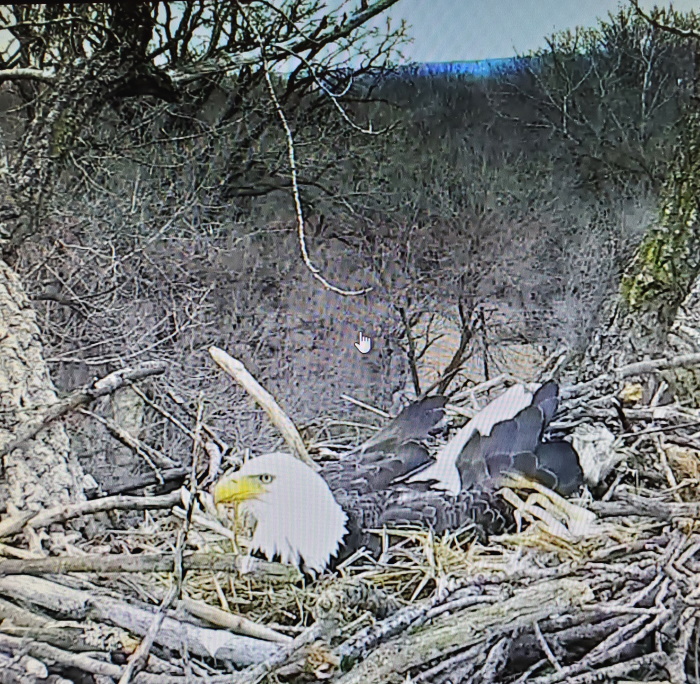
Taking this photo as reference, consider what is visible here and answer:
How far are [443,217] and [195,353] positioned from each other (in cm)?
33

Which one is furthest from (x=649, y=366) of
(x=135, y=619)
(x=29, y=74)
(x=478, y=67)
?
(x=29, y=74)

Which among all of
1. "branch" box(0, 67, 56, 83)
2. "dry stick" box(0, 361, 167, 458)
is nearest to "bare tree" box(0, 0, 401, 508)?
"branch" box(0, 67, 56, 83)

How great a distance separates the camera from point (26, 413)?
805 mm

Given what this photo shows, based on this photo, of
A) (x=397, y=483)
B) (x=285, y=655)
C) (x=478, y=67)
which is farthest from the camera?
(x=478, y=67)

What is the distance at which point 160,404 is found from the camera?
805mm

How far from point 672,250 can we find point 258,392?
54cm

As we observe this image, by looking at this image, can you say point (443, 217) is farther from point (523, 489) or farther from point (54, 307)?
point (54, 307)

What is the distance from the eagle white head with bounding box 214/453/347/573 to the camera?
0.75 m

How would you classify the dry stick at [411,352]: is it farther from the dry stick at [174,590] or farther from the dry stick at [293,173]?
the dry stick at [174,590]

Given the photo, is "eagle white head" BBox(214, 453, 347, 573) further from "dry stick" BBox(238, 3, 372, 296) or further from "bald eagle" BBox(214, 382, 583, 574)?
"dry stick" BBox(238, 3, 372, 296)

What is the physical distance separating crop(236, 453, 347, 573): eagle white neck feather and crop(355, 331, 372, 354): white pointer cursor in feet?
0.49

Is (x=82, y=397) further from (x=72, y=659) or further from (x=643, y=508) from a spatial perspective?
(x=643, y=508)

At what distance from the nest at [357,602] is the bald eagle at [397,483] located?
19mm

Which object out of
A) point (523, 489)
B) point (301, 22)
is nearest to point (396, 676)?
point (523, 489)
